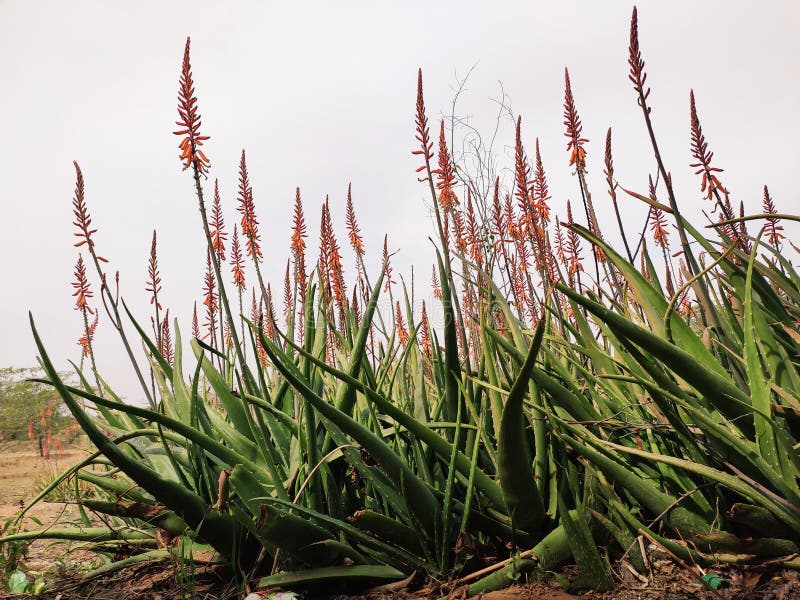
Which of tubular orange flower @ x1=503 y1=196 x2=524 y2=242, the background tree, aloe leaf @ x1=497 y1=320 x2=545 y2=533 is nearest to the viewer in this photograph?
aloe leaf @ x1=497 y1=320 x2=545 y2=533

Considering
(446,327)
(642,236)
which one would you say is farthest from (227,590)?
(642,236)

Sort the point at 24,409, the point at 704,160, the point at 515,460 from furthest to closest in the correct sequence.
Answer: the point at 24,409, the point at 704,160, the point at 515,460

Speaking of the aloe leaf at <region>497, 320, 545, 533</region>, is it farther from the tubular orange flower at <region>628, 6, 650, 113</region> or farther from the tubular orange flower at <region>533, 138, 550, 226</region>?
the tubular orange flower at <region>533, 138, 550, 226</region>

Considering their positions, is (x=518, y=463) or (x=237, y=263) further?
(x=237, y=263)

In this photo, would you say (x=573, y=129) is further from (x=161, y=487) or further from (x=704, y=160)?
(x=161, y=487)

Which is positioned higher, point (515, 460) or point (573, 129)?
point (573, 129)

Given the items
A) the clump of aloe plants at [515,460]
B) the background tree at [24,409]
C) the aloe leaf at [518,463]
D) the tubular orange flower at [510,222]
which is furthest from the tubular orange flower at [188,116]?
the background tree at [24,409]

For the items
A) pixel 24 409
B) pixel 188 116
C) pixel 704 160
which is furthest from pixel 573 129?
pixel 24 409

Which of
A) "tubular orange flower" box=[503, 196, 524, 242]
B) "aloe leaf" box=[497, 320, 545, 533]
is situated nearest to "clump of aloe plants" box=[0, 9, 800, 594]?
"aloe leaf" box=[497, 320, 545, 533]

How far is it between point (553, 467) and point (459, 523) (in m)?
0.29

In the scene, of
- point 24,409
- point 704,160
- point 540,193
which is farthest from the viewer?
point 24,409

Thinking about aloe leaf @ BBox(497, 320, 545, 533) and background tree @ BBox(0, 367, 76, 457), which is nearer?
aloe leaf @ BBox(497, 320, 545, 533)

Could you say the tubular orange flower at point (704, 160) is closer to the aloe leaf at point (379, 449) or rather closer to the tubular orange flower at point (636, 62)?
the tubular orange flower at point (636, 62)

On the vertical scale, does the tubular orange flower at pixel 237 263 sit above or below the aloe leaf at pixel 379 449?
above
